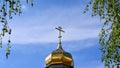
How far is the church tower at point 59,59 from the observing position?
40.5 m

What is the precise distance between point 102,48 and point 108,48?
22 centimetres

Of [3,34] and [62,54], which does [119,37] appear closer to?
[3,34]

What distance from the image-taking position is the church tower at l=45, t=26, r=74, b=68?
40531 mm

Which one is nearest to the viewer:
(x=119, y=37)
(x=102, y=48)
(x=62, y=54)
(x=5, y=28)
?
(x=5, y=28)

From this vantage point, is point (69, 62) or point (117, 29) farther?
point (69, 62)

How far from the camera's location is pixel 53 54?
4069 centimetres

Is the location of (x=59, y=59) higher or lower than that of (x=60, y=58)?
lower

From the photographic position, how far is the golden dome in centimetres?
4047

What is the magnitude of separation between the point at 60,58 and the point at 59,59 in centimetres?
18

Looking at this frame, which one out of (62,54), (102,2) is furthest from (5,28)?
(62,54)

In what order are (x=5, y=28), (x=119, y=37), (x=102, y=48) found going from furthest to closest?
(x=102, y=48) → (x=119, y=37) → (x=5, y=28)

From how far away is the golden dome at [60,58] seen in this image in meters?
40.5

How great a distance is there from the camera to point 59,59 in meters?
40.9

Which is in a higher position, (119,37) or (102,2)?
(102,2)
